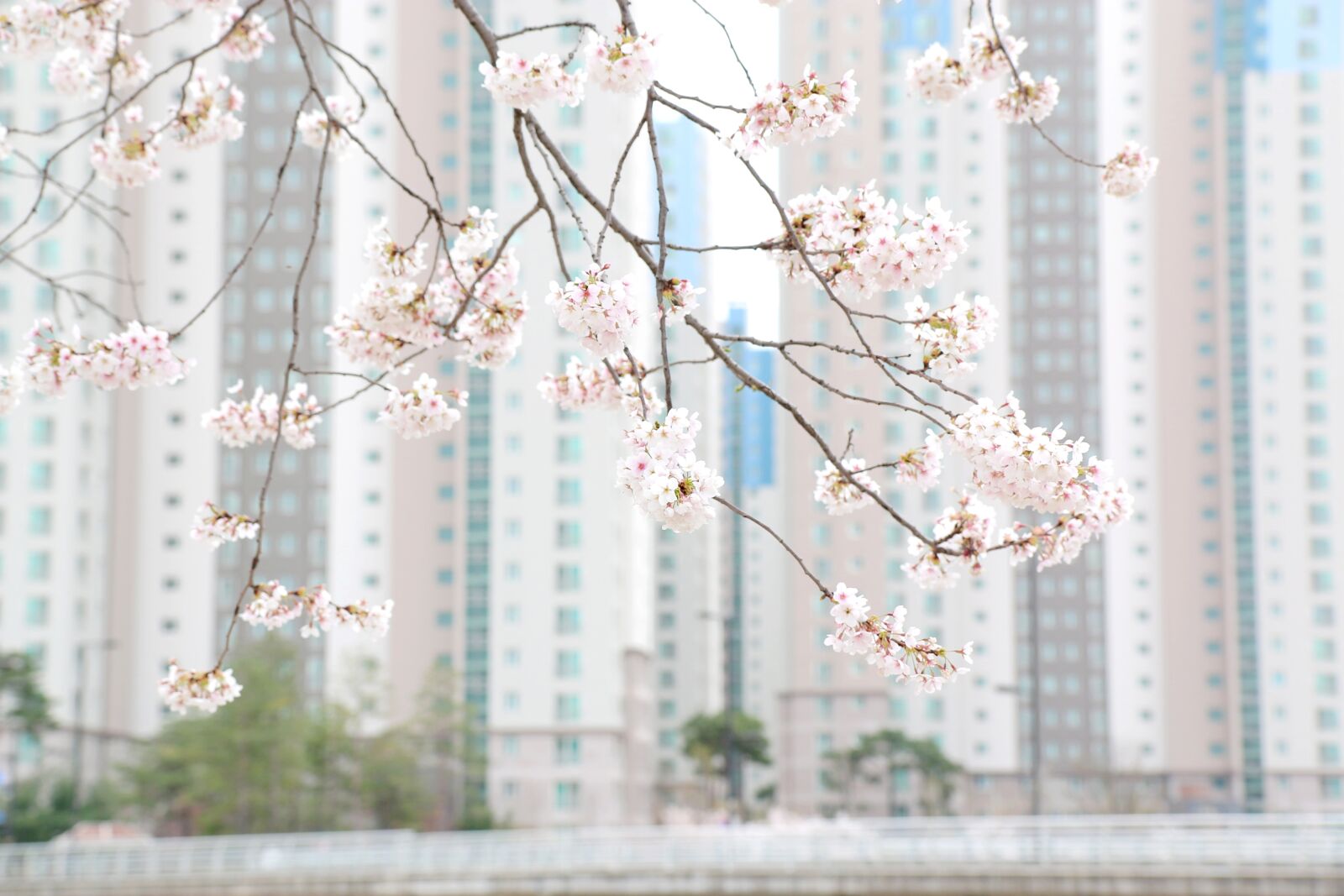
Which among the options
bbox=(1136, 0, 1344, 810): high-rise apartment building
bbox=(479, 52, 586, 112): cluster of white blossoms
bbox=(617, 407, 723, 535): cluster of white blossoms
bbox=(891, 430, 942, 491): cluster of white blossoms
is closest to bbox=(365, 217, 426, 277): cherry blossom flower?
bbox=(479, 52, 586, 112): cluster of white blossoms

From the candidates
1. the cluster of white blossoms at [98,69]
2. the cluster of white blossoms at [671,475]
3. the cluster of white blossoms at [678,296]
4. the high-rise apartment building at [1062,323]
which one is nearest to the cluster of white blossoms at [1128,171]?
the cluster of white blossoms at [678,296]

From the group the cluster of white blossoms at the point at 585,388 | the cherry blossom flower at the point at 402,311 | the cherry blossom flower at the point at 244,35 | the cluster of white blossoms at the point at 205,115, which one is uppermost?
the cherry blossom flower at the point at 244,35

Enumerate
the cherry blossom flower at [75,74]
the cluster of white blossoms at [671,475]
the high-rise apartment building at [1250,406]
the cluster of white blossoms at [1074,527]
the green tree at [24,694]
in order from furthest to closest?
the high-rise apartment building at [1250,406], the green tree at [24,694], the cherry blossom flower at [75,74], the cluster of white blossoms at [1074,527], the cluster of white blossoms at [671,475]

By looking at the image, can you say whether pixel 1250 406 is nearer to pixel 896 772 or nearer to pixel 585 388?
pixel 896 772

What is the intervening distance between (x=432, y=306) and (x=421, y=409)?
36 cm

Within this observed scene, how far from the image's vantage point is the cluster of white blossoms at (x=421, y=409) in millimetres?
5879

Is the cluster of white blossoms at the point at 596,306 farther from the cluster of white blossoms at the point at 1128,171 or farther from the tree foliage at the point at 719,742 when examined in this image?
the tree foliage at the point at 719,742

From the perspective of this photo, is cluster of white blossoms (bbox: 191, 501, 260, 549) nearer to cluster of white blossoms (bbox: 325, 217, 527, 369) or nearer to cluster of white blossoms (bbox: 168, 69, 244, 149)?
cluster of white blossoms (bbox: 325, 217, 527, 369)

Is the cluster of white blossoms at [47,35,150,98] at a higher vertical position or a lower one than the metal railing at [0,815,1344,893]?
higher

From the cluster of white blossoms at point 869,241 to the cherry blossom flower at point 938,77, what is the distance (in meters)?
1.21

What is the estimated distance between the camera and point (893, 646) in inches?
187

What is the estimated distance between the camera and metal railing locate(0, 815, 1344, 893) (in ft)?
98.7

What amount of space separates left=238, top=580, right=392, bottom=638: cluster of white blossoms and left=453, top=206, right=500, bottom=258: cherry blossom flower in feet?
3.81

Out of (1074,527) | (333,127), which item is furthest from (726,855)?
(1074,527)
